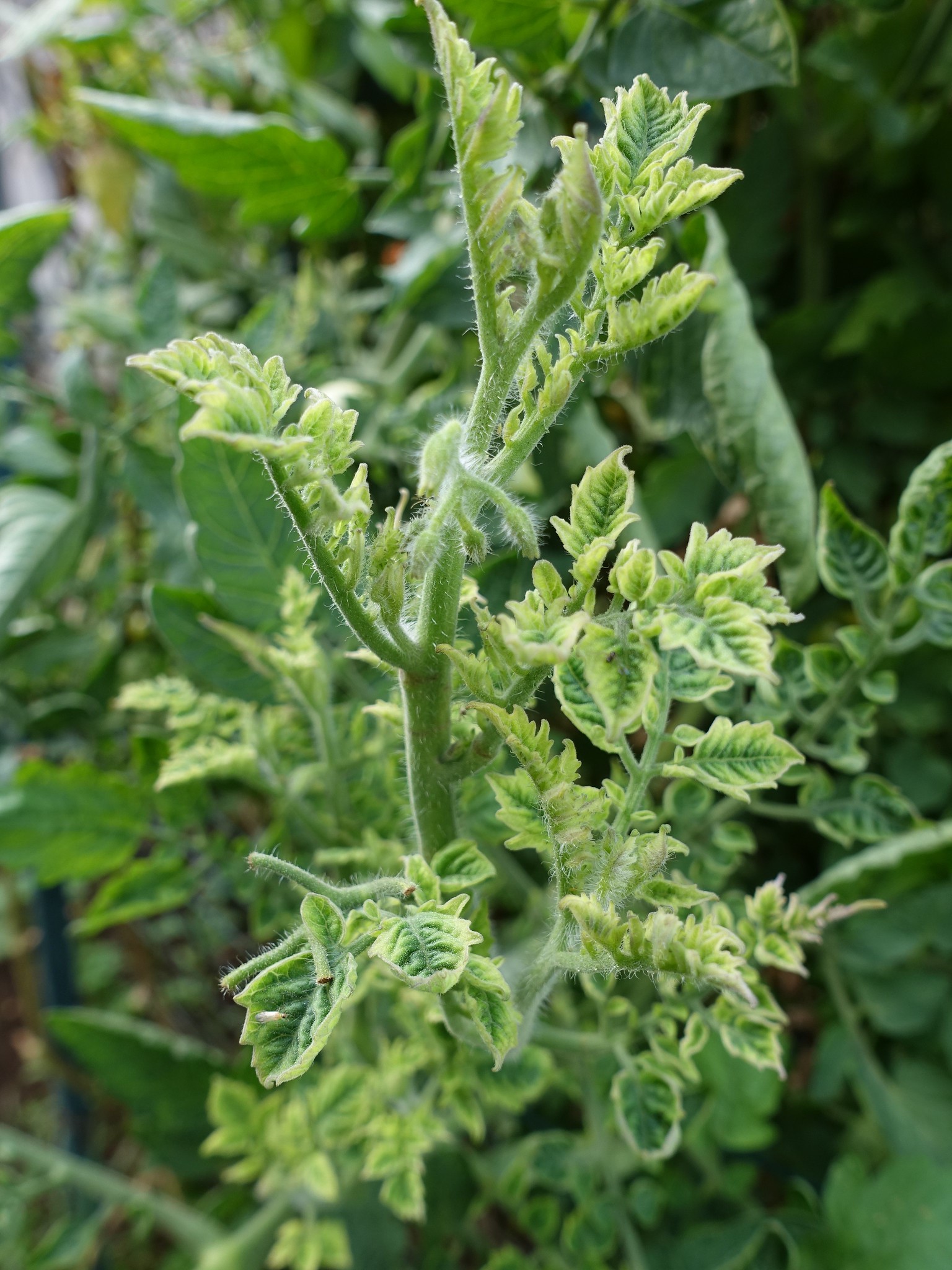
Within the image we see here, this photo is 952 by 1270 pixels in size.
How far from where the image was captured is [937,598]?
49 centimetres

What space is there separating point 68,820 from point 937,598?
0.60 metres

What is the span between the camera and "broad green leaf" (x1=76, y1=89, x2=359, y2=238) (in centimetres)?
72

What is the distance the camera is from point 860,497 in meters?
0.79

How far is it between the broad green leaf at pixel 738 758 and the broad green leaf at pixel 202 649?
0.35 metres

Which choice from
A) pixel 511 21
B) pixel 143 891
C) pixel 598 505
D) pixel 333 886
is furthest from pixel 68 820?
pixel 511 21

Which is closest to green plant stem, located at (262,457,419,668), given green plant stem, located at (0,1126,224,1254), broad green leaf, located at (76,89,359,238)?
broad green leaf, located at (76,89,359,238)

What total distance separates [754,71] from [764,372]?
0.62 feet

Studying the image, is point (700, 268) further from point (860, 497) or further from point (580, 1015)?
point (580, 1015)

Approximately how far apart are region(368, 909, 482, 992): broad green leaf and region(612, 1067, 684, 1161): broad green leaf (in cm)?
21

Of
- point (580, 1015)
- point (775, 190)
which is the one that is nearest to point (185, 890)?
point (580, 1015)

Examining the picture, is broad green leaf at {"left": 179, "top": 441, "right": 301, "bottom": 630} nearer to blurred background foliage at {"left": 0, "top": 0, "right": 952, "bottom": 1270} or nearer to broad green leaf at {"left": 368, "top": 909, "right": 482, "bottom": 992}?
blurred background foliage at {"left": 0, "top": 0, "right": 952, "bottom": 1270}

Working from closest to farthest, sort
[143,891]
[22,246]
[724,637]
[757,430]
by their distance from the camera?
[724,637], [757,430], [143,891], [22,246]

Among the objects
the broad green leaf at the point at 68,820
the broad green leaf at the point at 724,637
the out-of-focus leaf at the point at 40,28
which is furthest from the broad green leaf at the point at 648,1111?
the out-of-focus leaf at the point at 40,28

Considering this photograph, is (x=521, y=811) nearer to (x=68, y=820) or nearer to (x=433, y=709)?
(x=433, y=709)
